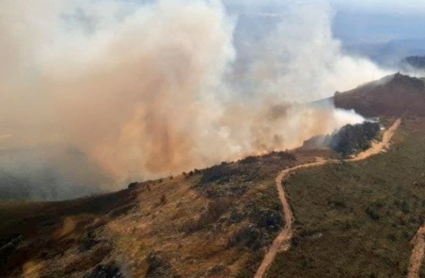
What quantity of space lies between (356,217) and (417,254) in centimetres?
888

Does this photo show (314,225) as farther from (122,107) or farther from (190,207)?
(122,107)

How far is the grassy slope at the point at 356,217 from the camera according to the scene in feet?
180

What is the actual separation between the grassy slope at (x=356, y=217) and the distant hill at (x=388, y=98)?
4146 centimetres

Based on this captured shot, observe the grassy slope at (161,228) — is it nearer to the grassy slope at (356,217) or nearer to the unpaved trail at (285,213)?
the unpaved trail at (285,213)

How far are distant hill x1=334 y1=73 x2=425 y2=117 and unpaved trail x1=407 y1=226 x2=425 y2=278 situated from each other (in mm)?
68344

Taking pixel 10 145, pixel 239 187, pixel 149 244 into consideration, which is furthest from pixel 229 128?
pixel 10 145

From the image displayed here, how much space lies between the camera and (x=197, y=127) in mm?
129750

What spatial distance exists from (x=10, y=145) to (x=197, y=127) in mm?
84205

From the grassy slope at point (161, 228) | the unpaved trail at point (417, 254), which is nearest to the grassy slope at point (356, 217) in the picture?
the unpaved trail at point (417, 254)

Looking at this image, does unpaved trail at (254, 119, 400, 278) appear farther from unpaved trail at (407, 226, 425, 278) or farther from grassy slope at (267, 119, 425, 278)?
unpaved trail at (407, 226, 425, 278)

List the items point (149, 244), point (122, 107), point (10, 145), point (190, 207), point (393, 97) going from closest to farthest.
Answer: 1. point (149, 244)
2. point (190, 207)
3. point (393, 97)
4. point (122, 107)
5. point (10, 145)

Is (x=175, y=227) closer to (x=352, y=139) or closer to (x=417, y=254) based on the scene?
(x=417, y=254)

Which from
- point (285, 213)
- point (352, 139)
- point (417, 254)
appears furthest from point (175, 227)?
point (352, 139)

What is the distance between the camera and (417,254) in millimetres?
59938
